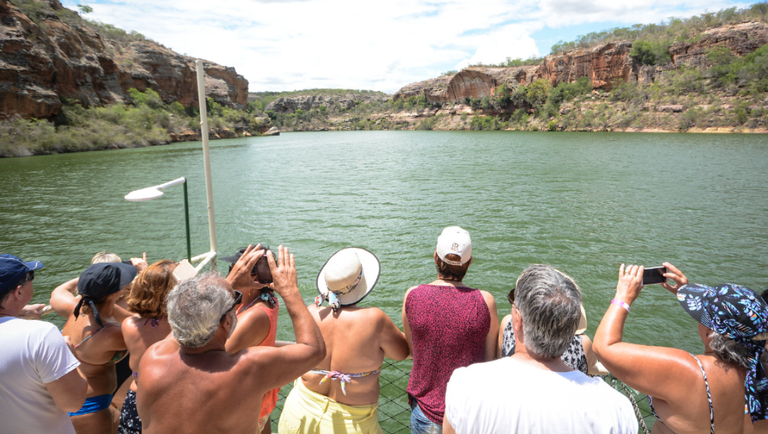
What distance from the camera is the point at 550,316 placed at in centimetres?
161

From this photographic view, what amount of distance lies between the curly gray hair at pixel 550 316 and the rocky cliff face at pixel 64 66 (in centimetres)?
5006

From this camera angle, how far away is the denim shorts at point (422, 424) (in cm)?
242

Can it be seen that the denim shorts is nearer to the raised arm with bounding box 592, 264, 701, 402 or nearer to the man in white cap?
the man in white cap

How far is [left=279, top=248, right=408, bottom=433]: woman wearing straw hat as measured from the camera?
245cm

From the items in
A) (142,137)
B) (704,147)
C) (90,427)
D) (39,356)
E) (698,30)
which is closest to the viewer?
Answer: (39,356)

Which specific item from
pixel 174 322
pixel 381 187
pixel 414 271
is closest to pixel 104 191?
pixel 381 187

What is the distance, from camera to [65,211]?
15266 millimetres

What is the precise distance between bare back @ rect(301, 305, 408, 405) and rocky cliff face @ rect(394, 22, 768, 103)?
279 feet

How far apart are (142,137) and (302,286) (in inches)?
2057

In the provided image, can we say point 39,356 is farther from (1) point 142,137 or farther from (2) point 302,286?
(1) point 142,137

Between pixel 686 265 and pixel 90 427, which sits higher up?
pixel 90 427

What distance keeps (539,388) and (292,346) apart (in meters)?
1.09

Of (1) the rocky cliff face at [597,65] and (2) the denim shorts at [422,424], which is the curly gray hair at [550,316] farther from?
(1) the rocky cliff face at [597,65]

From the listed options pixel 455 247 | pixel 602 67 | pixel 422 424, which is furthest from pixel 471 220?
pixel 602 67
